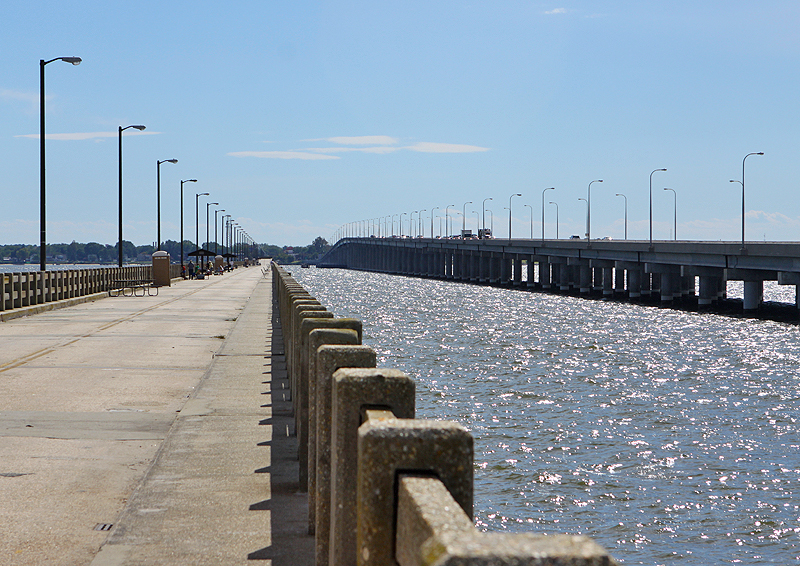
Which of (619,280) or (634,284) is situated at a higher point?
(619,280)

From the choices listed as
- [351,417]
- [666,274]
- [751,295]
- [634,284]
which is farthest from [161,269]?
[351,417]

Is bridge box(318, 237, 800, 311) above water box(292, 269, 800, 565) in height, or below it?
above

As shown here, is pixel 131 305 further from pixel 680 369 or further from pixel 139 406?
pixel 139 406

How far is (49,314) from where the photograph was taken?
34.6 meters

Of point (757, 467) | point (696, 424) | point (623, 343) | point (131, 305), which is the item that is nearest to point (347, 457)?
A: point (757, 467)

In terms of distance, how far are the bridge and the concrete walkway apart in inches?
2039

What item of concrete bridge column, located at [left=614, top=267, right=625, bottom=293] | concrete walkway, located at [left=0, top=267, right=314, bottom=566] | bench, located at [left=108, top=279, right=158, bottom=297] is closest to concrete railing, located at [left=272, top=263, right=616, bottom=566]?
concrete walkway, located at [left=0, top=267, right=314, bottom=566]

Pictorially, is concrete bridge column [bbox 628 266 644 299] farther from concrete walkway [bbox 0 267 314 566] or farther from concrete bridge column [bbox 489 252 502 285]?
concrete walkway [bbox 0 267 314 566]

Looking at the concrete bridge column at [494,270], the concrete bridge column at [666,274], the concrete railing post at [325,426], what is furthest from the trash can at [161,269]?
the concrete bridge column at [494,270]

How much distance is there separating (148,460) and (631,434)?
13.2 m

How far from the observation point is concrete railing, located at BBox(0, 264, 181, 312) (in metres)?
33.1

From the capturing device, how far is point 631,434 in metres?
20.2

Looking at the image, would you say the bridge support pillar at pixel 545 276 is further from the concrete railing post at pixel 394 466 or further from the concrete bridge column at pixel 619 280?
the concrete railing post at pixel 394 466

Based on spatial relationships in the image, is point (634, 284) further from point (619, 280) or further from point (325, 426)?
point (325, 426)
